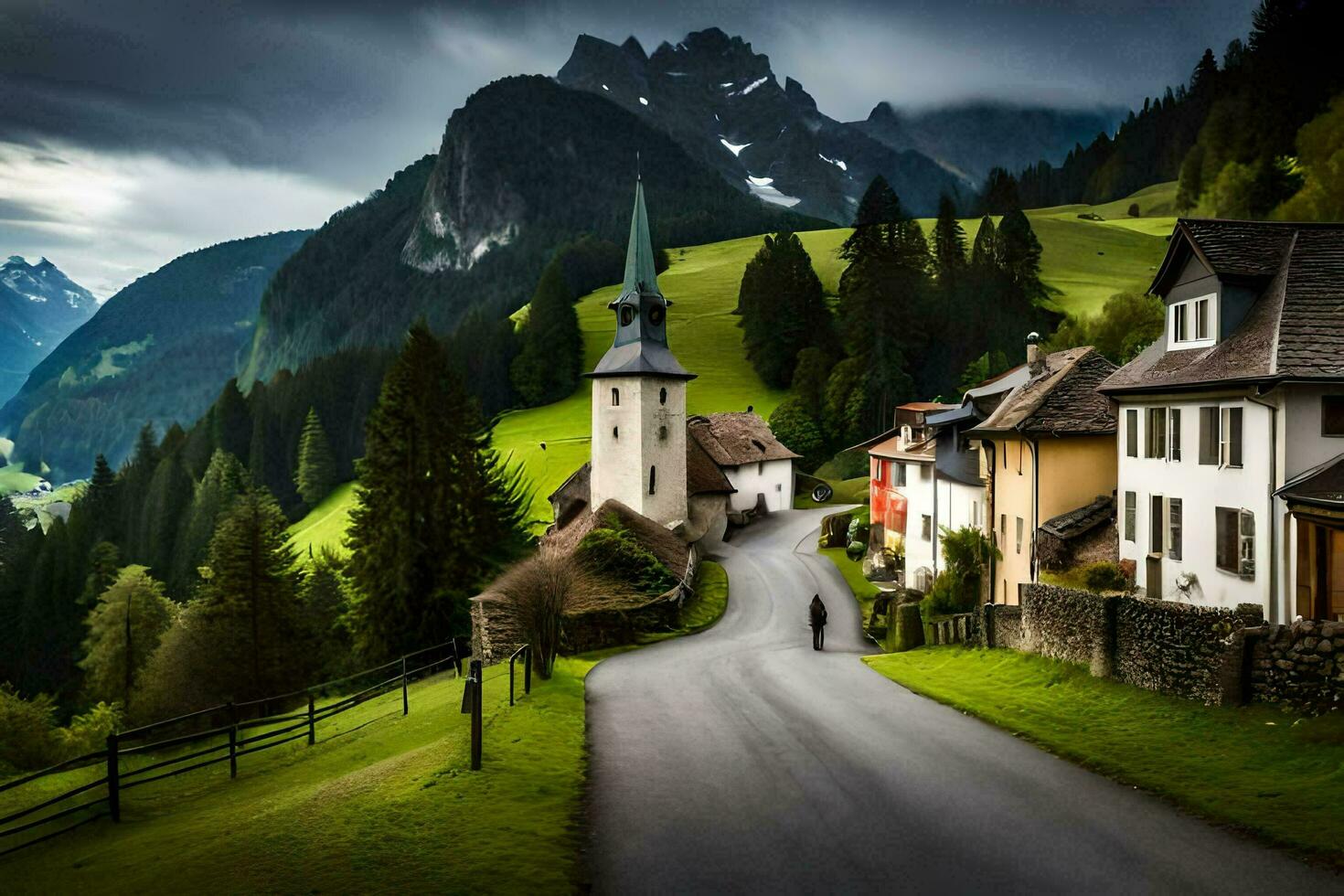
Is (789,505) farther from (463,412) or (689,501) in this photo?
(463,412)

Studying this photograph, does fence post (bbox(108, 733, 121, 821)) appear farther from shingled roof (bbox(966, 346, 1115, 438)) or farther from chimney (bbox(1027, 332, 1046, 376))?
chimney (bbox(1027, 332, 1046, 376))

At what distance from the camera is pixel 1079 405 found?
3141 cm

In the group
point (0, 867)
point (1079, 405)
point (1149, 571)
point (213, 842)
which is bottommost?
point (0, 867)

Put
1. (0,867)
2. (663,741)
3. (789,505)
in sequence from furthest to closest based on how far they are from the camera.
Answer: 1. (789,505)
2. (663,741)
3. (0,867)

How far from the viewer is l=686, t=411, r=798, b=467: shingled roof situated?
68812 mm

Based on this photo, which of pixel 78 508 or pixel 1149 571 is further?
pixel 78 508

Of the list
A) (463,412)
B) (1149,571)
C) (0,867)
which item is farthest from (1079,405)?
(463,412)

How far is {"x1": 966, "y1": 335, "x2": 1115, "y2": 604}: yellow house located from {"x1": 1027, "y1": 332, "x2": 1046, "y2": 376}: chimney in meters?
4.03

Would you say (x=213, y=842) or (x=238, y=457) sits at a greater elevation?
(x=238, y=457)

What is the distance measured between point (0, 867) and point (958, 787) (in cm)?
1478

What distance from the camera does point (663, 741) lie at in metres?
17.6

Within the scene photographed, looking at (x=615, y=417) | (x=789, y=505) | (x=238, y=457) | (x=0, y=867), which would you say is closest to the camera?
(x=0, y=867)

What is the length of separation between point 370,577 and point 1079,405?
34.7 metres

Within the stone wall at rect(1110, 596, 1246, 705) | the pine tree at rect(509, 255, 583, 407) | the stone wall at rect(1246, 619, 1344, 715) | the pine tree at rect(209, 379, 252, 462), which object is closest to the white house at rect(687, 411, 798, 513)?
the pine tree at rect(509, 255, 583, 407)
